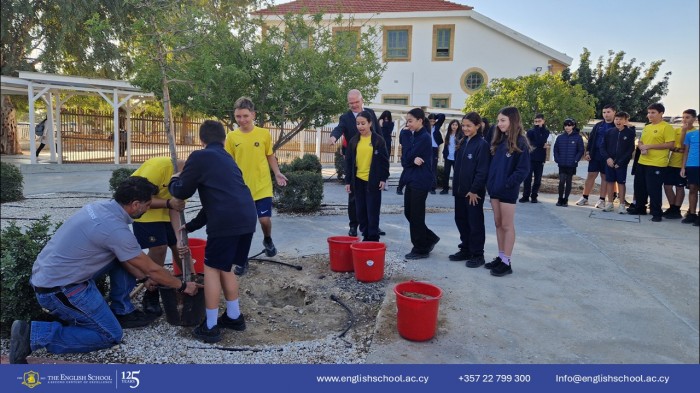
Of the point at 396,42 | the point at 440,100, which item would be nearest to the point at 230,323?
the point at 396,42

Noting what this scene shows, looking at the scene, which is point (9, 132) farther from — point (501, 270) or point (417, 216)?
point (501, 270)

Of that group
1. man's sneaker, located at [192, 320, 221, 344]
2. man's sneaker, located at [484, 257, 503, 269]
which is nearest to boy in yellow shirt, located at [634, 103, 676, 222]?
man's sneaker, located at [484, 257, 503, 269]

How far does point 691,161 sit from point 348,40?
6026mm

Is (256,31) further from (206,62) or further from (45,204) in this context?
(45,204)

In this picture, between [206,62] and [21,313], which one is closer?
[21,313]

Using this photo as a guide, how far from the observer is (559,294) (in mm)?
4023

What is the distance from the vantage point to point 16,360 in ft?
9.59

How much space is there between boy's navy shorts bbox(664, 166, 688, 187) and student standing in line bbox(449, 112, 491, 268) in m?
4.29

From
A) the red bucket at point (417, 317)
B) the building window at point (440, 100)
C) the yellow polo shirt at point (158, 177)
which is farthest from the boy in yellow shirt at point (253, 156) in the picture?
the building window at point (440, 100)

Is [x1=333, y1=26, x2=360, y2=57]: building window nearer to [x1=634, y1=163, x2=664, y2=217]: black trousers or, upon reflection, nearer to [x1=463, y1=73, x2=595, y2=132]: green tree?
[x1=463, y1=73, x2=595, y2=132]: green tree

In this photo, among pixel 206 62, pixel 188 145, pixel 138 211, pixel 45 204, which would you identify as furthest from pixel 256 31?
pixel 188 145

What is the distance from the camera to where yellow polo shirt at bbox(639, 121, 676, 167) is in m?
7.14

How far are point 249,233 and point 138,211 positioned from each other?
77 cm

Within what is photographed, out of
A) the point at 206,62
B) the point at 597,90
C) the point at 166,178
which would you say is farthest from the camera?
the point at 597,90
